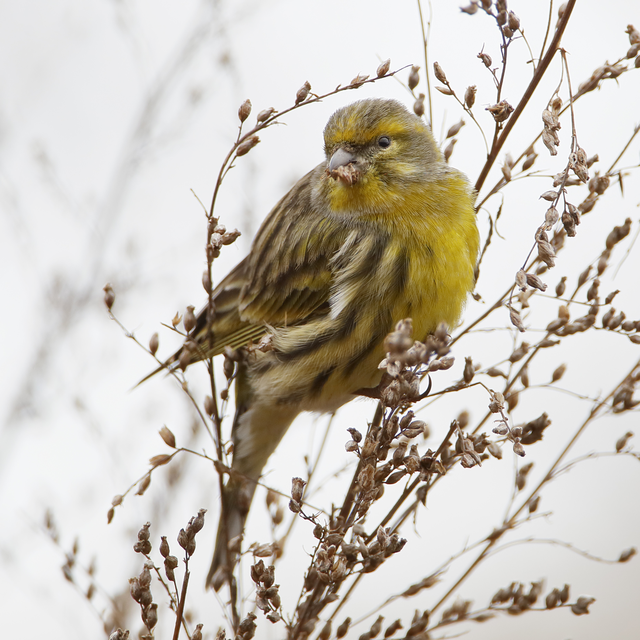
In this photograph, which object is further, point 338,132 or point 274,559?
point 338,132

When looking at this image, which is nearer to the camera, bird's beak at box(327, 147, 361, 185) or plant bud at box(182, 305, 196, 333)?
plant bud at box(182, 305, 196, 333)

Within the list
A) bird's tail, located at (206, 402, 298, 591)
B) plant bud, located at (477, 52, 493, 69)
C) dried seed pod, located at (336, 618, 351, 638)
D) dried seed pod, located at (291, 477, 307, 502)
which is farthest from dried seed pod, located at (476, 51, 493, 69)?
bird's tail, located at (206, 402, 298, 591)

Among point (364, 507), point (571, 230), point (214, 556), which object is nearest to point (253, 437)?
point (214, 556)

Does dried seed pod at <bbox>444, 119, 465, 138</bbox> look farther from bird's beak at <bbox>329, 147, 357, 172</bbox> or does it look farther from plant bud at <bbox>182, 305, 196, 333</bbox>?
plant bud at <bbox>182, 305, 196, 333</bbox>

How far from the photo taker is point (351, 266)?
9.37ft

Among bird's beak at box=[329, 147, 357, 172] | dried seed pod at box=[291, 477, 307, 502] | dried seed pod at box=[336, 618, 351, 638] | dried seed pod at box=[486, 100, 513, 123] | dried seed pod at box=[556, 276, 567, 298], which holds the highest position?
bird's beak at box=[329, 147, 357, 172]

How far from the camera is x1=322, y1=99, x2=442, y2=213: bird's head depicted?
2902mm

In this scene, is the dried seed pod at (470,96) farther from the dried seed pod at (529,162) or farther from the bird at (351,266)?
the bird at (351,266)

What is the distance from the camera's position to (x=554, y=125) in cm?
185

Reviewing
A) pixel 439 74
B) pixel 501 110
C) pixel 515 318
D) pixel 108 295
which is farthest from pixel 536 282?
pixel 108 295

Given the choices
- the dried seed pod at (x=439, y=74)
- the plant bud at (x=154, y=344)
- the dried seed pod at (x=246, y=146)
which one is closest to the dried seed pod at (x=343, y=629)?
the plant bud at (x=154, y=344)

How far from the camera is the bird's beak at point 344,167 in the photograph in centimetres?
275

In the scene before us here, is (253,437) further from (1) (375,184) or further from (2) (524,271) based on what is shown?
(2) (524,271)

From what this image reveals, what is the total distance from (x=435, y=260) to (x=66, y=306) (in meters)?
2.77
